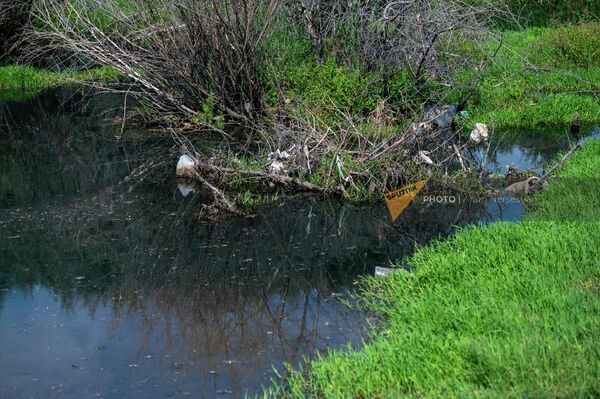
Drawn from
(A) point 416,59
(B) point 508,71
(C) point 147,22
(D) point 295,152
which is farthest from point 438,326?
(B) point 508,71

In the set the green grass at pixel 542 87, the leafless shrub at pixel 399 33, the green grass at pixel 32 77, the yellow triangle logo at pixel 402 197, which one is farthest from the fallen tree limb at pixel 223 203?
the green grass at pixel 32 77

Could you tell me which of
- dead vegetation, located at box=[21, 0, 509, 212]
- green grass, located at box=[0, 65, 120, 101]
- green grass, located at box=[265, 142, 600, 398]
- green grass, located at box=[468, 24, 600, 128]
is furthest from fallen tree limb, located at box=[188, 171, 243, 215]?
green grass, located at box=[0, 65, 120, 101]

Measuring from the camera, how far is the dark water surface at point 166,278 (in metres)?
6.06

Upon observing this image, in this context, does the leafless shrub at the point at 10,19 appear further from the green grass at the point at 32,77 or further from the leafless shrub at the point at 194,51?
the leafless shrub at the point at 194,51

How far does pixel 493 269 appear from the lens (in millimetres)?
6855

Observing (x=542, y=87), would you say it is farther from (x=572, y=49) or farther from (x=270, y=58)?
(x=270, y=58)

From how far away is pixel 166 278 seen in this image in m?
7.87

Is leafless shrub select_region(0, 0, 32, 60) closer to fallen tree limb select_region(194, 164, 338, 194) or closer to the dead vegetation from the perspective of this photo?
the dead vegetation

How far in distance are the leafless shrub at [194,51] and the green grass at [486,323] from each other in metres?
5.53

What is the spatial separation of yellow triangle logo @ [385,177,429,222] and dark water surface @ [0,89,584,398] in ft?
0.55

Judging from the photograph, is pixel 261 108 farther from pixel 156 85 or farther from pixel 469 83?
pixel 469 83

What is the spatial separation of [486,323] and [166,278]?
3.21m

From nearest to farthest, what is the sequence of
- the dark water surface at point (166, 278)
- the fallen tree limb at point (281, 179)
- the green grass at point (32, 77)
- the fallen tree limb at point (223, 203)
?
the dark water surface at point (166, 278) → the fallen tree limb at point (223, 203) → the fallen tree limb at point (281, 179) → the green grass at point (32, 77)

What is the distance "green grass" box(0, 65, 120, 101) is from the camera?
59.4 feet
